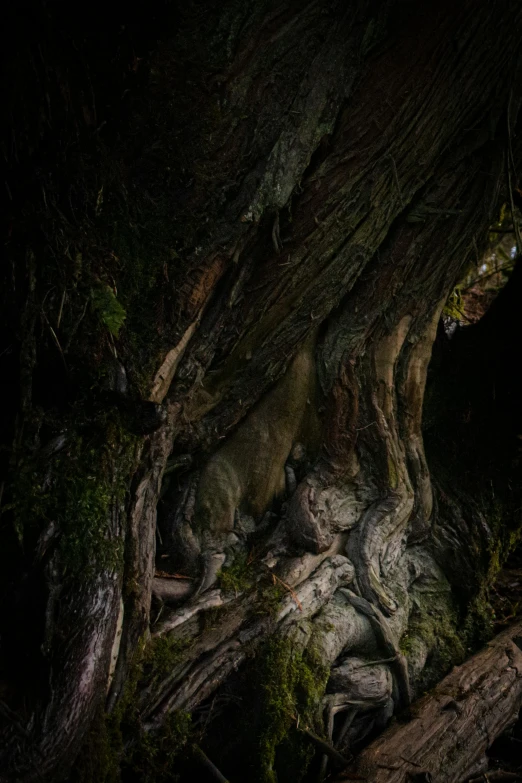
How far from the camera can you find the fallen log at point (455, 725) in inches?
115

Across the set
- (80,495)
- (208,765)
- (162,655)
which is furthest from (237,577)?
(80,495)

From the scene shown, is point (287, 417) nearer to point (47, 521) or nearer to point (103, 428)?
point (103, 428)

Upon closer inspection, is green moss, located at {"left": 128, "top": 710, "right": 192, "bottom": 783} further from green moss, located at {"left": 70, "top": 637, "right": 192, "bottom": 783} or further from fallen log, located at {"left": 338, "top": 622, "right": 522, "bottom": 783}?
fallen log, located at {"left": 338, "top": 622, "right": 522, "bottom": 783}

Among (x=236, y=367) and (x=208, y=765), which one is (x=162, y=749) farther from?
(x=236, y=367)

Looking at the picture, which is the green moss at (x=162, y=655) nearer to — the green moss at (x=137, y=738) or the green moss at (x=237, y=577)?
the green moss at (x=137, y=738)

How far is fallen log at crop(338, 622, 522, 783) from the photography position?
9.55 feet

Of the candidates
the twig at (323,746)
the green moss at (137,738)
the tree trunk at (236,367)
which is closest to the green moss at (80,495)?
the tree trunk at (236,367)

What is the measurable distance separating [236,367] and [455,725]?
2.35 meters

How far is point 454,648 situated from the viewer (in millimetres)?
3711

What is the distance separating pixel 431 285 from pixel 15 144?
102 inches

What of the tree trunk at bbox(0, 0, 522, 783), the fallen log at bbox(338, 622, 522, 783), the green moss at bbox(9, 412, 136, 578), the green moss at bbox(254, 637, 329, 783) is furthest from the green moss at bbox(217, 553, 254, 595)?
the fallen log at bbox(338, 622, 522, 783)

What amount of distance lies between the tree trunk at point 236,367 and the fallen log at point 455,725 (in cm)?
17

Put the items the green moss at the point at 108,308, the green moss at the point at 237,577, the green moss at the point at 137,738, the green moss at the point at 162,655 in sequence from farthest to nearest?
the green moss at the point at 237,577 → the green moss at the point at 162,655 → the green moss at the point at 108,308 → the green moss at the point at 137,738

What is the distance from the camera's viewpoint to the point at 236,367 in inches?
132
